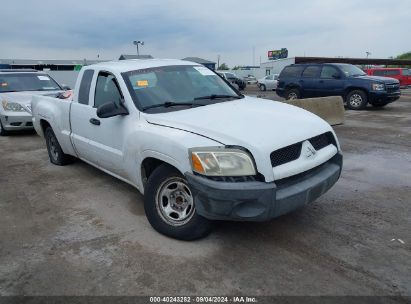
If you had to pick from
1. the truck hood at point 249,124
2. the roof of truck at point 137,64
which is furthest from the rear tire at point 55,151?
the truck hood at point 249,124

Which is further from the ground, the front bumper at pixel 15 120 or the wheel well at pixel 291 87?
the wheel well at pixel 291 87

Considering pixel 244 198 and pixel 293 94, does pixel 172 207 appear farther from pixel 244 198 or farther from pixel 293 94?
pixel 293 94

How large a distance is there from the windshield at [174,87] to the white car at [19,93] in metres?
4.81

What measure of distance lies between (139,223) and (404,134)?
7418 millimetres

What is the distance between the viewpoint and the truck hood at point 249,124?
3.22 meters

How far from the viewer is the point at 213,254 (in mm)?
3389

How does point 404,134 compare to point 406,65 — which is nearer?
point 404,134

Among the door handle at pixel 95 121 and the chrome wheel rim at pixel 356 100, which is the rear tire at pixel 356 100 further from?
the door handle at pixel 95 121

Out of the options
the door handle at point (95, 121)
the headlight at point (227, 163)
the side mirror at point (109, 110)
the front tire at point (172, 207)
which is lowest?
the front tire at point (172, 207)

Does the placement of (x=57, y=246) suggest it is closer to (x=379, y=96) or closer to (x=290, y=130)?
(x=290, y=130)

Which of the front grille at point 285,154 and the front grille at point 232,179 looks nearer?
the front grille at point 232,179

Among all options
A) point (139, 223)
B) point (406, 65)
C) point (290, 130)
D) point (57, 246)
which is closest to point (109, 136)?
point (139, 223)

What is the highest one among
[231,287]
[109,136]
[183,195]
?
[109,136]

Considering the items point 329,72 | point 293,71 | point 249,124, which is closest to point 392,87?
point 329,72
